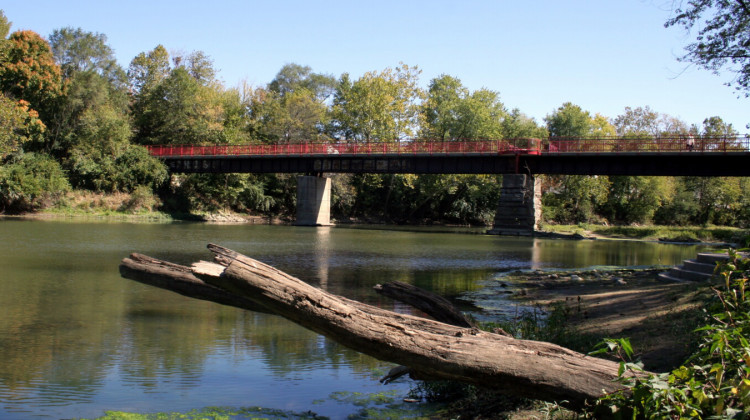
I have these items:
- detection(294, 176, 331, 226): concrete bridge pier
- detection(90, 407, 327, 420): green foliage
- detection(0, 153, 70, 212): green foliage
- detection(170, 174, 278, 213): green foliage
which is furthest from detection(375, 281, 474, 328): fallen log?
detection(170, 174, 278, 213): green foliage

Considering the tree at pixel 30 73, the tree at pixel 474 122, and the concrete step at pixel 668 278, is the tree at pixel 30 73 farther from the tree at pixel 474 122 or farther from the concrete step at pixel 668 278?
the concrete step at pixel 668 278

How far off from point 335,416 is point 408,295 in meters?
1.88

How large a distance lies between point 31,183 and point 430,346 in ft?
206

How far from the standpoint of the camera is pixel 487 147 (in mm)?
59281

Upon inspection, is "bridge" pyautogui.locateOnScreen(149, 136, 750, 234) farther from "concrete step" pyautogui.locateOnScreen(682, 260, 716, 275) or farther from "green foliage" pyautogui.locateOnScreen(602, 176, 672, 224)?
"concrete step" pyautogui.locateOnScreen(682, 260, 716, 275)

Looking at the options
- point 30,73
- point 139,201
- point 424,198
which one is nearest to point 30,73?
point 30,73

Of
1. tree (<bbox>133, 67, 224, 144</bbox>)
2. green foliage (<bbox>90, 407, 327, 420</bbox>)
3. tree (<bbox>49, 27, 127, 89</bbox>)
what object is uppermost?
tree (<bbox>49, 27, 127, 89</bbox>)

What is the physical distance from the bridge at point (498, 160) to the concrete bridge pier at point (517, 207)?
93 mm

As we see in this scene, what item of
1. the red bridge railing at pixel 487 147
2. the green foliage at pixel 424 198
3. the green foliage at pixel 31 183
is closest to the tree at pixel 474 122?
the green foliage at pixel 424 198

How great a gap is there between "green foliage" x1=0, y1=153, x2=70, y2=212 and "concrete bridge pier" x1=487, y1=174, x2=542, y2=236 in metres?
43.4

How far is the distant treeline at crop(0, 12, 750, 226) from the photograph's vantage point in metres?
67.8

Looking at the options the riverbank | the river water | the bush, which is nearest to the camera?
the riverbank

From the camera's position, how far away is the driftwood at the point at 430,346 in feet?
→ 17.4

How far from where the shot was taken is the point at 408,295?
750 cm
